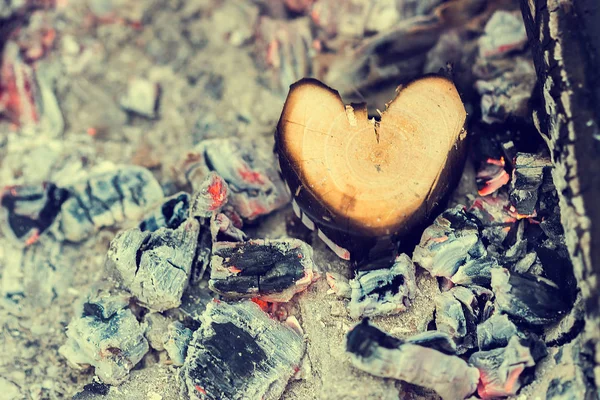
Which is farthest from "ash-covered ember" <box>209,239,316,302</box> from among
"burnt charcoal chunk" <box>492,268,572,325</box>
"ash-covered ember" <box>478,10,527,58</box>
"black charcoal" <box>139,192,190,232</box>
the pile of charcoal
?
"ash-covered ember" <box>478,10,527,58</box>

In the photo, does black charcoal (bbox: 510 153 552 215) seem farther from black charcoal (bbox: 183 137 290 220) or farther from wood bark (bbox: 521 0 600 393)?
black charcoal (bbox: 183 137 290 220)

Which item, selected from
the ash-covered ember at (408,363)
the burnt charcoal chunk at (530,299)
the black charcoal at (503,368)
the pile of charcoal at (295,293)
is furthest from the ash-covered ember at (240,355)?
the burnt charcoal chunk at (530,299)

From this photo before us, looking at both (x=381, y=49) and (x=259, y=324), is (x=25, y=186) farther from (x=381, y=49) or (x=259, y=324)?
(x=381, y=49)

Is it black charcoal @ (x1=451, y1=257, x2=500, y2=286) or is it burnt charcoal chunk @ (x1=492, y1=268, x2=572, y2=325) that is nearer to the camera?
burnt charcoal chunk @ (x1=492, y1=268, x2=572, y2=325)

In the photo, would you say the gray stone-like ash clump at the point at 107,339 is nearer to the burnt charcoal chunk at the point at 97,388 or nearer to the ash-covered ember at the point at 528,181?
the burnt charcoal chunk at the point at 97,388

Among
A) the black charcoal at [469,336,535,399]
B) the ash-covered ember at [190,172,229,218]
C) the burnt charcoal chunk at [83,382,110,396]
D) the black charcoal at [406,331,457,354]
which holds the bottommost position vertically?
the burnt charcoal chunk at [83,382,110,396]

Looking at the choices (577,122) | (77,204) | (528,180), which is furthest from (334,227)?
(77,204)

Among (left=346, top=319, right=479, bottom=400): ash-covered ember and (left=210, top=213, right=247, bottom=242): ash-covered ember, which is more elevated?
(left=210, top=213, right=247, bottom=242): ash-covered ember
